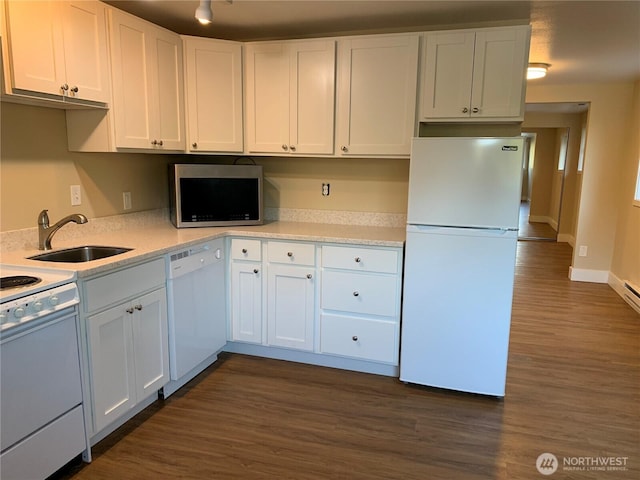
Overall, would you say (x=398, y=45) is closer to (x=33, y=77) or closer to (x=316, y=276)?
(x=316, y=276)

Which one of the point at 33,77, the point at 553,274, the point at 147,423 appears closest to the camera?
the point at 33,77

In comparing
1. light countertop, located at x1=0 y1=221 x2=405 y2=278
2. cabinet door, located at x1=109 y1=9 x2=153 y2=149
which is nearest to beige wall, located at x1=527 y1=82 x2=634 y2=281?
light countertop, located at x1=0 y1=221 x2=405 y2=278

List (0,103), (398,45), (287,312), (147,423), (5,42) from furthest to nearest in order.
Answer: (287,312) → (398,45) → (147,423) → (0,103) → (5,42)

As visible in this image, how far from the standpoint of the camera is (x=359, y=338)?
294 centimetres

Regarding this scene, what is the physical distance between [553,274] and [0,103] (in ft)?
19.7

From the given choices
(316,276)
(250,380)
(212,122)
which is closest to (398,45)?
(212,122)

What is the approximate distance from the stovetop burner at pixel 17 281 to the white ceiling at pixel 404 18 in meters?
1.64

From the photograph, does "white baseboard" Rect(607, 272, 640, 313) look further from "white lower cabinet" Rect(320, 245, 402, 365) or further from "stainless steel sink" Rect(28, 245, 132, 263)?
"stainless steel sink" Rect(28, 245, 132, 263)

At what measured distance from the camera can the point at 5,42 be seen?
1942mm

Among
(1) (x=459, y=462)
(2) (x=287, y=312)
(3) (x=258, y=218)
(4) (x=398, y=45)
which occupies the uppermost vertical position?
(4) (x=398, y=45)

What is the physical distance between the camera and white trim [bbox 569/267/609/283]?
5.47 metres

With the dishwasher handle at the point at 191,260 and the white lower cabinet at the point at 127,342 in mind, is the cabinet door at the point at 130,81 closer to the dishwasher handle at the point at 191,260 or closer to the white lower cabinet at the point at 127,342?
the dishwasher handle at the point at 191,260

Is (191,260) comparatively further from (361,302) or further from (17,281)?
(361,302)

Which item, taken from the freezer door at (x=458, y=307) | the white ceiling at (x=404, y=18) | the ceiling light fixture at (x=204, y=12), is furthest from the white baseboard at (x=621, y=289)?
the ceiling light fixture at (x=204, y=12)
